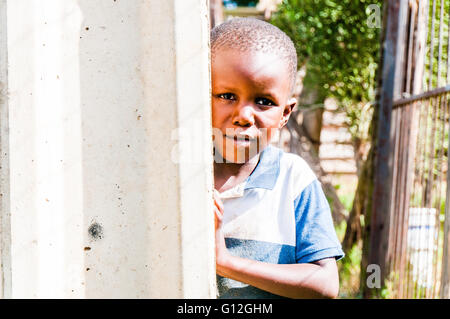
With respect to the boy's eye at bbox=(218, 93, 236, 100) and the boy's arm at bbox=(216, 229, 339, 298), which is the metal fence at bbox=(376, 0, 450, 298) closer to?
the boy's arm at bbox=(216, 229, 339, 298)

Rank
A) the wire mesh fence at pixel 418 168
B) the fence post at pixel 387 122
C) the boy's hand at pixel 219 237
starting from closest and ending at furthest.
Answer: the boy's hand at pixel 219 237, the wire mesh fence at pixel 418 168, the fence post at pixel 387 122

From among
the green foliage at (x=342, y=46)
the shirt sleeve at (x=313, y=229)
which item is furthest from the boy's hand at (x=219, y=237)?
the green foliage at (x=342, y=46)

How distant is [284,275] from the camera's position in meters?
1.12

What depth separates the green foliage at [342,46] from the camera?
17.9 feet

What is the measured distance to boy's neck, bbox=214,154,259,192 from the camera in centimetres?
132

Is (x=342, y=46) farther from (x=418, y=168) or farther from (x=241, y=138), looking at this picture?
(x=241, y=138)

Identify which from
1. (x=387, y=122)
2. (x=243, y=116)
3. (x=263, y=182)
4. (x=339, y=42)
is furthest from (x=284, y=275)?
(x=339, y=42)

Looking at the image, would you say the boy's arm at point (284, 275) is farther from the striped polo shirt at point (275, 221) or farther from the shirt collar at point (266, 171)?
the shirt collar at point (266, 171)

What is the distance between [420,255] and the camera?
2875 millimetres

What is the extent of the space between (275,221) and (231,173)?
19 centimetres

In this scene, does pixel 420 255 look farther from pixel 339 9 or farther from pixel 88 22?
pixel 339 9

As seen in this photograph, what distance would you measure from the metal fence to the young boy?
1.31 metres

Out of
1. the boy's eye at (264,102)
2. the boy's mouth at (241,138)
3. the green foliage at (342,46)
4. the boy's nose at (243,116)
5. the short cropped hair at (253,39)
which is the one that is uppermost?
the green foliage at (342,46)
